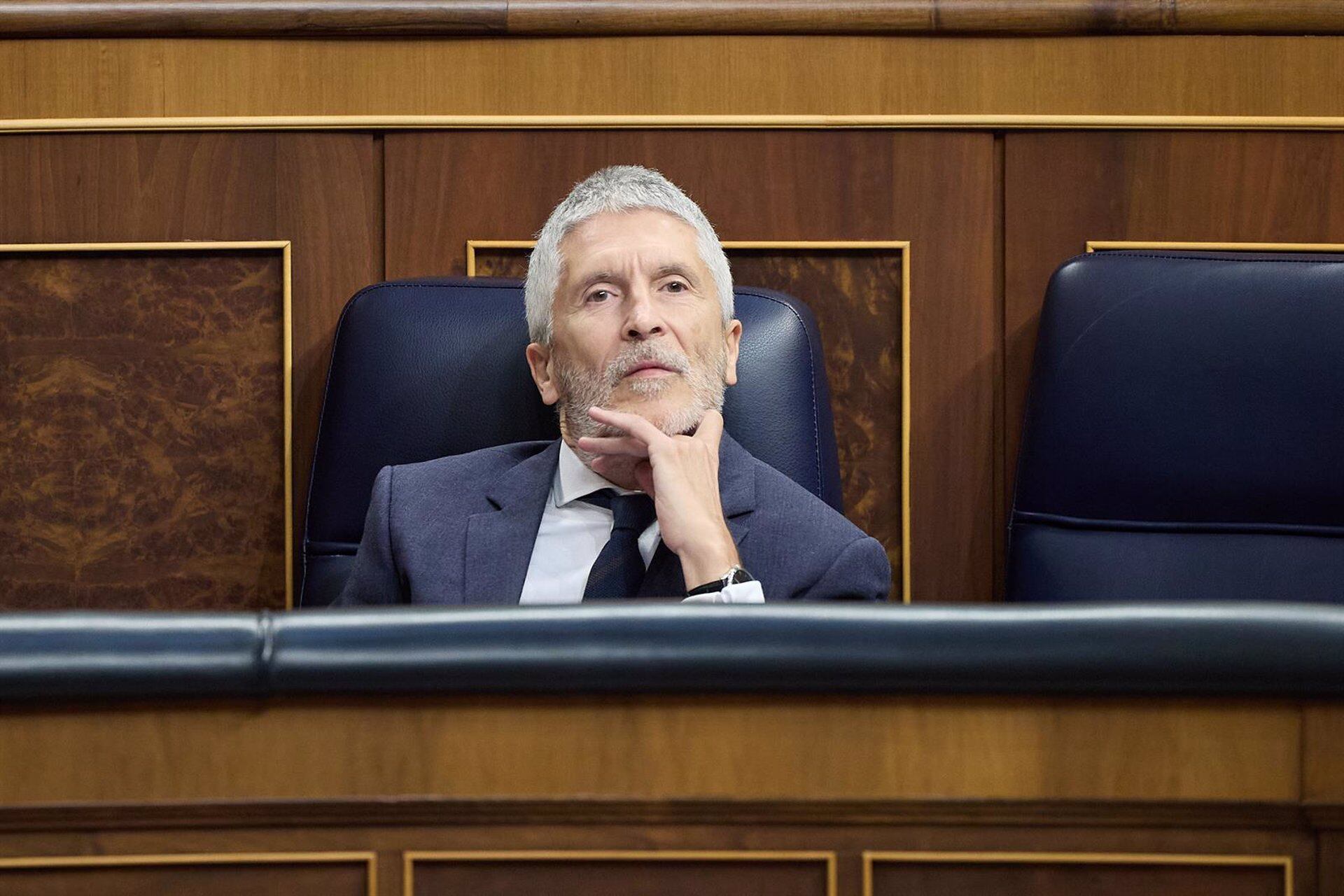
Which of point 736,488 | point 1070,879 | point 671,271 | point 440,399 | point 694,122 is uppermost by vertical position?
point 694,122

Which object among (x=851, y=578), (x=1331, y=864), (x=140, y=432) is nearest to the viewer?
(x=1331, y=864)

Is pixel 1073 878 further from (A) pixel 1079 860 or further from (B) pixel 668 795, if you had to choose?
(B) pixel 668 795

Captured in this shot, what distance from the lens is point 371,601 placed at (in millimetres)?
1098

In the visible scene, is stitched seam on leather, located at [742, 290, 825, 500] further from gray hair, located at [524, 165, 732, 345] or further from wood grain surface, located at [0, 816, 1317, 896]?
wood grain surface, located at [0, 816, 1317, 896]

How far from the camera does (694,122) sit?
138 centimetres

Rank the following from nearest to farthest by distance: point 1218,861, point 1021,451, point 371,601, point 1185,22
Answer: point 1218,861 → point 371,601 → point 1021,451 → point 1185,22

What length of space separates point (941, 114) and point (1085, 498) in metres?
0.49

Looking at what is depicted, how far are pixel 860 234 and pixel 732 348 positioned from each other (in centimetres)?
29

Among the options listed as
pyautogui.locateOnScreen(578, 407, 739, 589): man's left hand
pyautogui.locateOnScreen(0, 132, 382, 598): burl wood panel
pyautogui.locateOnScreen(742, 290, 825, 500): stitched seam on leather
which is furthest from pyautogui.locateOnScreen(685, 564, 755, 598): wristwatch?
pyautogui.locateOnScreen(0, 132, 382, 598): burl wood panel

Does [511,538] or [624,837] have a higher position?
[511,538]

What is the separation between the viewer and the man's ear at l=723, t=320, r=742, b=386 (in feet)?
3.80

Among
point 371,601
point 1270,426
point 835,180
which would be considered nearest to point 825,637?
point 371,601

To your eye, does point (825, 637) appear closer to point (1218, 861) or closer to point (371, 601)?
point (1218, 861)

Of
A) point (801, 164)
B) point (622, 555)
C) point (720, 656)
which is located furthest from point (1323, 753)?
point (801, 164)
